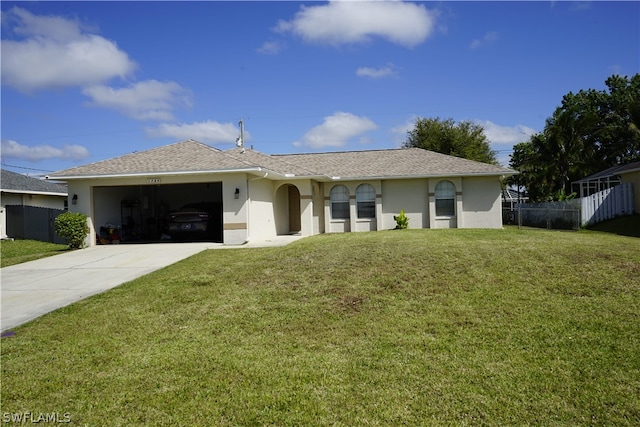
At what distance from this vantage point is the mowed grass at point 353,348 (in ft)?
13.6

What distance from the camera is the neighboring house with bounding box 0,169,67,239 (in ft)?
72.9

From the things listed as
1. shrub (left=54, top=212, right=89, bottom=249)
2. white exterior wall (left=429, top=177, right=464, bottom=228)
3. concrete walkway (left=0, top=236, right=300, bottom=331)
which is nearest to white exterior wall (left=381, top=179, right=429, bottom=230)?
white exterior wall (left=429, top=177, right=464, bottom=228)

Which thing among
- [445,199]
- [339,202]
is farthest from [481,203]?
[339,202]

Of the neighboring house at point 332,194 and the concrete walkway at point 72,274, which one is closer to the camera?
the concrete walkway at point 72,274

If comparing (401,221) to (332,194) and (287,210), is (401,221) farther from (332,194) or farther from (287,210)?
(287,210)

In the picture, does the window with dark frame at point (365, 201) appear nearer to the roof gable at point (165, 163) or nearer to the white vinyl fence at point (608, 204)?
the roof gable at point (165, 163)

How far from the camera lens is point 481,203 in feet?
70.4

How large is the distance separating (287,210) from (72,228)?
375 inches

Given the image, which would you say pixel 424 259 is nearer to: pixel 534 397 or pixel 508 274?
pixel 508 274

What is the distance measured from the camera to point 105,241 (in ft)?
56.8

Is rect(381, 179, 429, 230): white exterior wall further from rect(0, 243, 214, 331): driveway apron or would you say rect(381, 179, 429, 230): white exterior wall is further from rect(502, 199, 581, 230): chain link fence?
rect(0, 243, 214, 331): driveway apron

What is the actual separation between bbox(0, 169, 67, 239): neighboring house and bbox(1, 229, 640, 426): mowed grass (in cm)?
1727

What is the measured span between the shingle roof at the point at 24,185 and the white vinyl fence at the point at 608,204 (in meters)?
26.7

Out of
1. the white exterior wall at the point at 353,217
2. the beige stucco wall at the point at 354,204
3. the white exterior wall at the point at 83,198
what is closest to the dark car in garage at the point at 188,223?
the beige stucco wall at the point at 354,204
